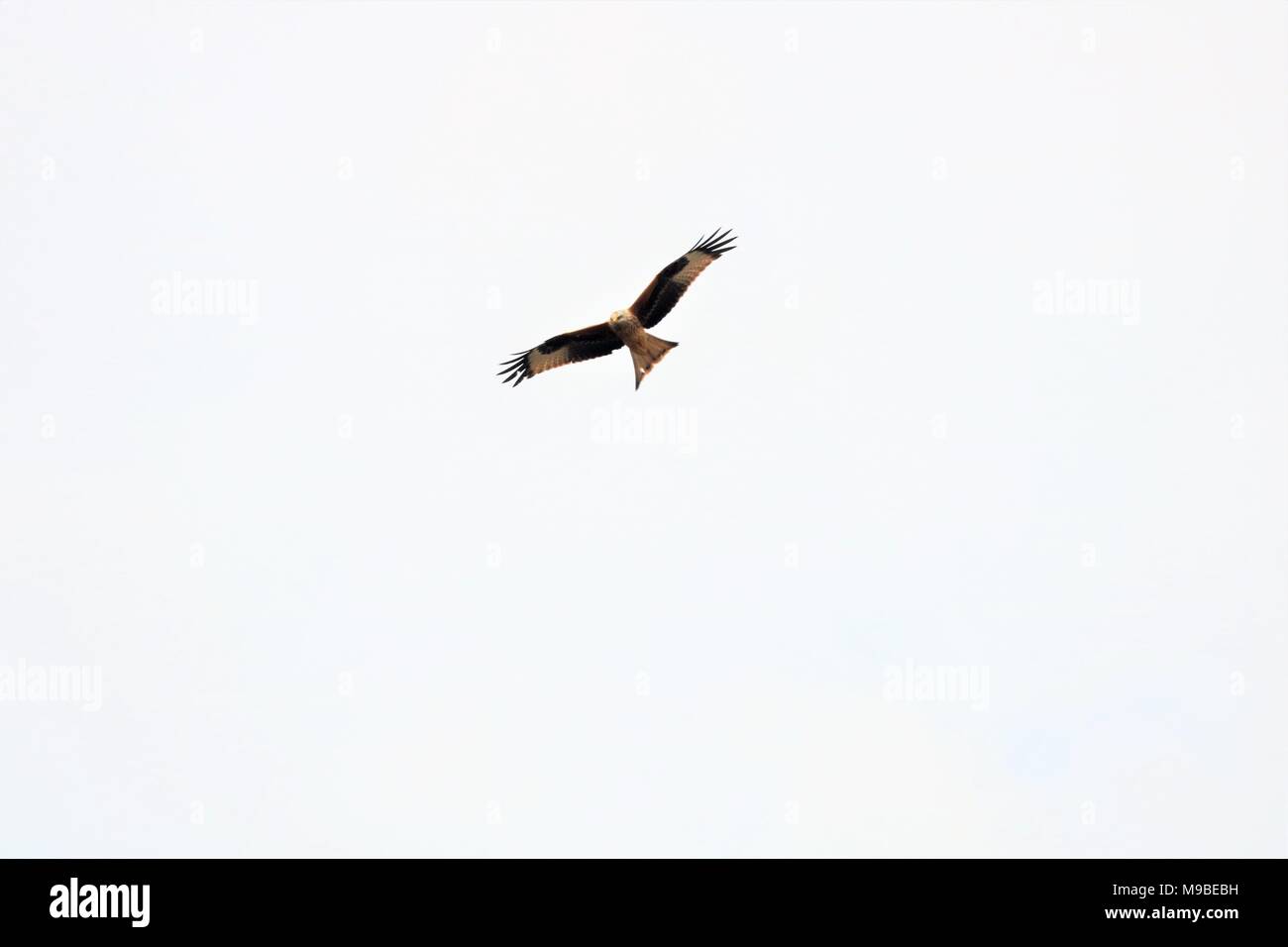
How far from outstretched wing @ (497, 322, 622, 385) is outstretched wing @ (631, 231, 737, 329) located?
456 millimetres

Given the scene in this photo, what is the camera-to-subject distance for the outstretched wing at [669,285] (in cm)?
2203

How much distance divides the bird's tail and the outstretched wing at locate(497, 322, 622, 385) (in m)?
0.44

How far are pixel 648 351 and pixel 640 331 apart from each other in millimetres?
231

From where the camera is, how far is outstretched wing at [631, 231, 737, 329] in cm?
2203

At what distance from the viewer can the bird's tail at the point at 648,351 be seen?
22.0m

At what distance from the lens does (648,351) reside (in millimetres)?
22016

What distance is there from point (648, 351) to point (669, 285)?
0.78m

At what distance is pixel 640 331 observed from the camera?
22.0 meters

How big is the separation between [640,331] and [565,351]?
4.11 ft

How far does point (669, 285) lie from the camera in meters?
22.2

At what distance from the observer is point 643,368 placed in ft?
72.2
